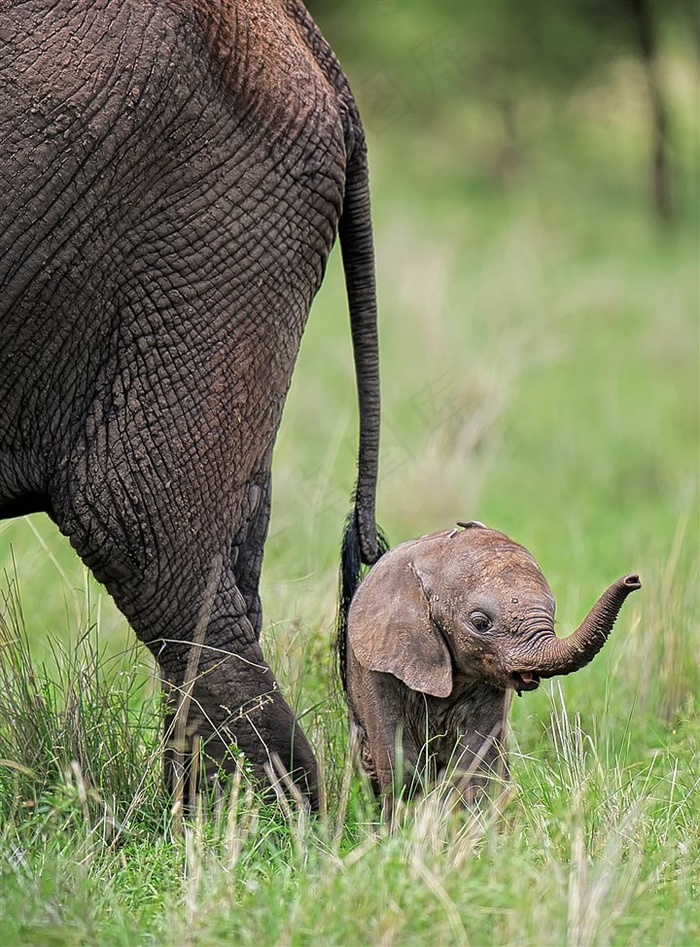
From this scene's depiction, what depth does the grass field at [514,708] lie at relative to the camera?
299cm

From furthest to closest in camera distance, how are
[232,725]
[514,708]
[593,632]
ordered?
[514,708]
[232,725]
[593,632]

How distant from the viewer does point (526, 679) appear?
337 cm

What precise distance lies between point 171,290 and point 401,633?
93 cm

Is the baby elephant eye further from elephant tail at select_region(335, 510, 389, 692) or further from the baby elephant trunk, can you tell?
elephant tail at select_region(335, 510, 389, 692)

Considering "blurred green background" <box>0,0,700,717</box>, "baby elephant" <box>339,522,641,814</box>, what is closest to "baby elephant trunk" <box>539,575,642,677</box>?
"baby elephant" <box>339,522,641,814</box>

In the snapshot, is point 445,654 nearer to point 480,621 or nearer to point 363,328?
point 480,621

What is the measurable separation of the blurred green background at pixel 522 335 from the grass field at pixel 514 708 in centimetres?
3

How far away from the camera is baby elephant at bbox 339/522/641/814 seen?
3393 mm

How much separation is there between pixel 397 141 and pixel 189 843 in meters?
17.7

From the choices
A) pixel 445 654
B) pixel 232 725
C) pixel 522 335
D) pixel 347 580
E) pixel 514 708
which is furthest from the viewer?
pixel 522 335

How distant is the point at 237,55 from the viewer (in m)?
3.59

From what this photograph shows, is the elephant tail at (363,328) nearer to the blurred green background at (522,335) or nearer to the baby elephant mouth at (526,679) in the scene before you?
the blurred green background at (522,335)

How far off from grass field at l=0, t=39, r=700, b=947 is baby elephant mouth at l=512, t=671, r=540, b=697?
0.85 feet

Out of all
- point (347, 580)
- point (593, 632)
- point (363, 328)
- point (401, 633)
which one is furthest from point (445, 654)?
point (363, 328)
